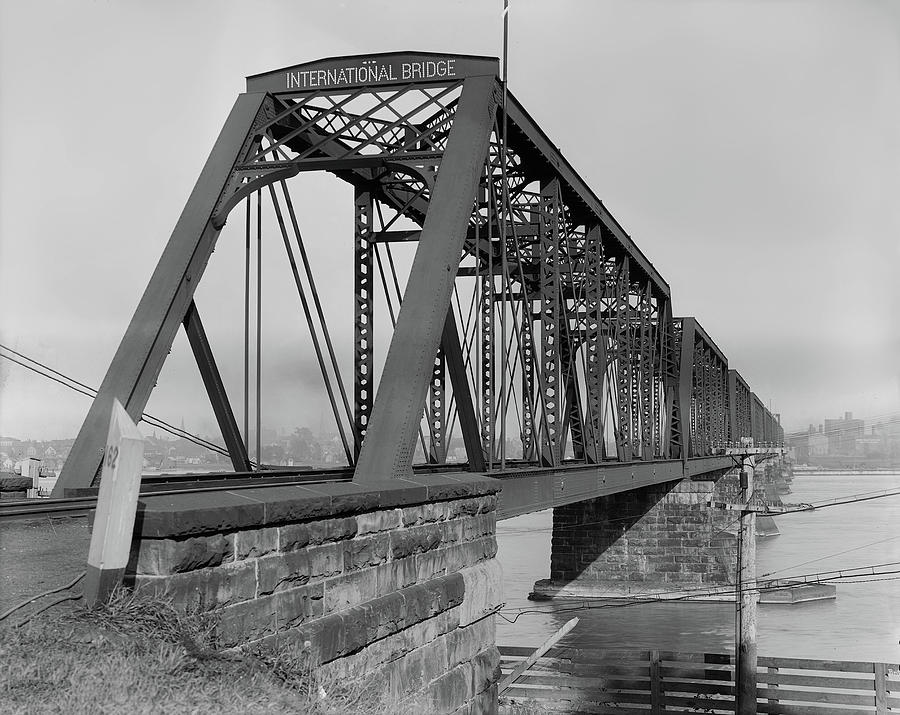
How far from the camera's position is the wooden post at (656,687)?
22.3m

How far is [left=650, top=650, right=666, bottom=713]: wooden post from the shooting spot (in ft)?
73.3

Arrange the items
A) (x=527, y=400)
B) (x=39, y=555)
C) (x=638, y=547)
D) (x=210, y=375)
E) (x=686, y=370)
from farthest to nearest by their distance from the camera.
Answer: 1. (x=686, y=370)
2. (x=638, y=547)
3. (x=527, y=400)
4. (x=210, y=375)
5. (x=39, y=555)

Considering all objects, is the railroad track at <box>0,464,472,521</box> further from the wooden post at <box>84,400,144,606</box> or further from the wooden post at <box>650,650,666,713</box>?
the wooden post at <box>650,650,666,713</box>

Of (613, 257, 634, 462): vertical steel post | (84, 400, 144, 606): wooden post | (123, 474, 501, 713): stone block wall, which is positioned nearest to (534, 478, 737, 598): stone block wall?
(613, 257, 634, 462): vertical steel post

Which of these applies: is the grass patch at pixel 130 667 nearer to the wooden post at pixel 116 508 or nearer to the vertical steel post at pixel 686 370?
the wooden post at pixel 116 508

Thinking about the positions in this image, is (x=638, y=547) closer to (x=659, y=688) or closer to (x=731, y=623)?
(x=731, y=623)

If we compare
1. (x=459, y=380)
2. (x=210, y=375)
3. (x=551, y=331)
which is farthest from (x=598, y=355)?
(x=210, y=375)

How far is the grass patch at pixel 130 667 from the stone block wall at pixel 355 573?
196 millimetres

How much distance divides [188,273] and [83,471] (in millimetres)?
2713

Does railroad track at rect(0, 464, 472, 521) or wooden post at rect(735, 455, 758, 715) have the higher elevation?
railroad track at rect(0, 464, 472, 521)

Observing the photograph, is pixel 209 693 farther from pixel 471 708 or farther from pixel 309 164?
pixel 309 164

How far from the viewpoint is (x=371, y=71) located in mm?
13805

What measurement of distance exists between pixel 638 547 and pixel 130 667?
38920mm

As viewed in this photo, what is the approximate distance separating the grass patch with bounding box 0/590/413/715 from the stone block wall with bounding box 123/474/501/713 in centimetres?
20
